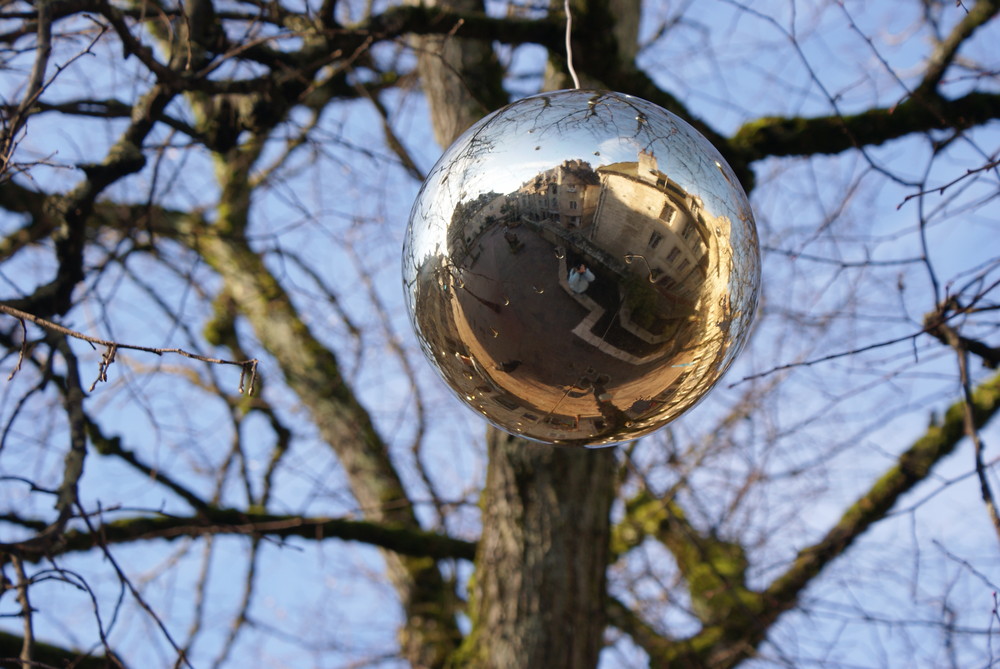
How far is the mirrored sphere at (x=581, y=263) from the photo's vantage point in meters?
1.55

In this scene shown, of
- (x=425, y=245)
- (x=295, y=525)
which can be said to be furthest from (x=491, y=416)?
(x=295, y=525)

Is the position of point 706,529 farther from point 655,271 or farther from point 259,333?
point 655,271

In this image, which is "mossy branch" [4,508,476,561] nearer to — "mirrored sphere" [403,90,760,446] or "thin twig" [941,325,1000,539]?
"mirrored sphere" [403,90,760,446]

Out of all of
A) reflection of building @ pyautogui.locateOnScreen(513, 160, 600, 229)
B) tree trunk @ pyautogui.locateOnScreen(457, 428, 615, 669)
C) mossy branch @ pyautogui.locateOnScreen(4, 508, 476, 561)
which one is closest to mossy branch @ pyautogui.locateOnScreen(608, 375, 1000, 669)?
tree trunk @ pyautogui.locateOnScreen(457, 428, 615, 669)

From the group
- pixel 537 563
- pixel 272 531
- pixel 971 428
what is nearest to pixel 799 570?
pixel 537 563

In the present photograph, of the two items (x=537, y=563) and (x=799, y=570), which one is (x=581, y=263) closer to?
(x=537, y=563)

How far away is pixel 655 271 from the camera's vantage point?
1558mm

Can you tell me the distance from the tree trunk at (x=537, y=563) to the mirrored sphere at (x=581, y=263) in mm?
1829

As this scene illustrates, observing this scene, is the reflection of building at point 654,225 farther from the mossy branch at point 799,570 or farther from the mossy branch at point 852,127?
the mossy branch at point 799,570

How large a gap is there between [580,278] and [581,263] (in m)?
0.03

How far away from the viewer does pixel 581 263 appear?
1.53 metres

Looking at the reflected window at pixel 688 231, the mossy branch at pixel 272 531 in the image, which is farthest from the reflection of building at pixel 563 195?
the mossy branch at pixel 272 531

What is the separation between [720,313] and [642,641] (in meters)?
3.15

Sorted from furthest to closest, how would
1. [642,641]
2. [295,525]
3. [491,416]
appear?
[642,641] < [295,525] < [491,416]
